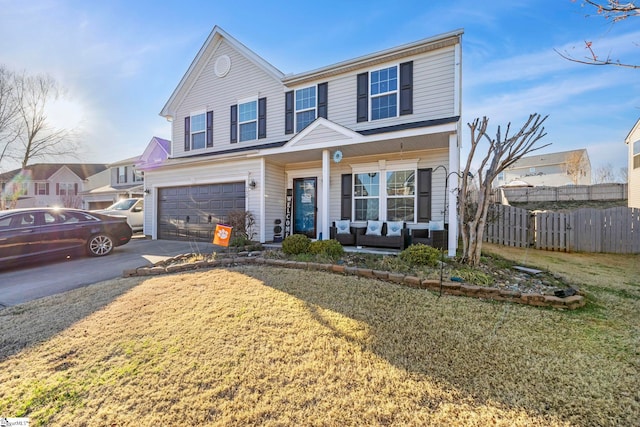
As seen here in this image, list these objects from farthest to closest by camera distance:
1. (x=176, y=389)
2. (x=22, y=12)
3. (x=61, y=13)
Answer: (x=22, y=12)
(x=61, y=13)
(x=176, y=389)

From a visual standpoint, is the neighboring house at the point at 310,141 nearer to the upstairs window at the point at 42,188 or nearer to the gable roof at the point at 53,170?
the gable roof at the point at 53,170

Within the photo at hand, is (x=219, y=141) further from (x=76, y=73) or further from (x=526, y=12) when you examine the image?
(x=526, y=12)

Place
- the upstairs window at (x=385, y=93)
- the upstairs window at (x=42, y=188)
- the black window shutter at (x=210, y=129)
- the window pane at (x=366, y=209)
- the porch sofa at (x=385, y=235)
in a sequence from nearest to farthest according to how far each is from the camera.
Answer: the porch sofa at (x=385, y=235), the upstairs window at (x=385, y=93), the window pane at (x=366, y=209), the black window shutter at (x=210, y=129), the upstairs window at (x=42, y=188)

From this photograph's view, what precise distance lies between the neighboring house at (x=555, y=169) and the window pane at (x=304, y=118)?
101 ft

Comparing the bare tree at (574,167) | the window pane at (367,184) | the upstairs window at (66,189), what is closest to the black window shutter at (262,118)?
the window pane at (367,184)

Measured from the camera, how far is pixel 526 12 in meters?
5.91

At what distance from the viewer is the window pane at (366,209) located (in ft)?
28.5

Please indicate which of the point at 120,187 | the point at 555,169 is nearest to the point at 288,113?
the point at 120,187

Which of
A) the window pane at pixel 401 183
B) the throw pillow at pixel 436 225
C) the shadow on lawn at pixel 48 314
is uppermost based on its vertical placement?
the window pane at pixel 401 183

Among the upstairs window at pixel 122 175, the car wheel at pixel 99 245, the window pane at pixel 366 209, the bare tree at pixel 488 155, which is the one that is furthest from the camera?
the upstairs window at pixel 122 175

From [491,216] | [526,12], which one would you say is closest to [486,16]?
[526,12]

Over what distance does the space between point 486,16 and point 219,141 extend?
31.8 ft

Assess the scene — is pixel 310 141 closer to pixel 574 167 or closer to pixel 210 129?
pixel 210 129

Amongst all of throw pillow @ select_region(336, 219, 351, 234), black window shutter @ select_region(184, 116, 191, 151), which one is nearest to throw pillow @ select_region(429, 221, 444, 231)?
throw pillow @ select_region(336, 219, 351, 234)
